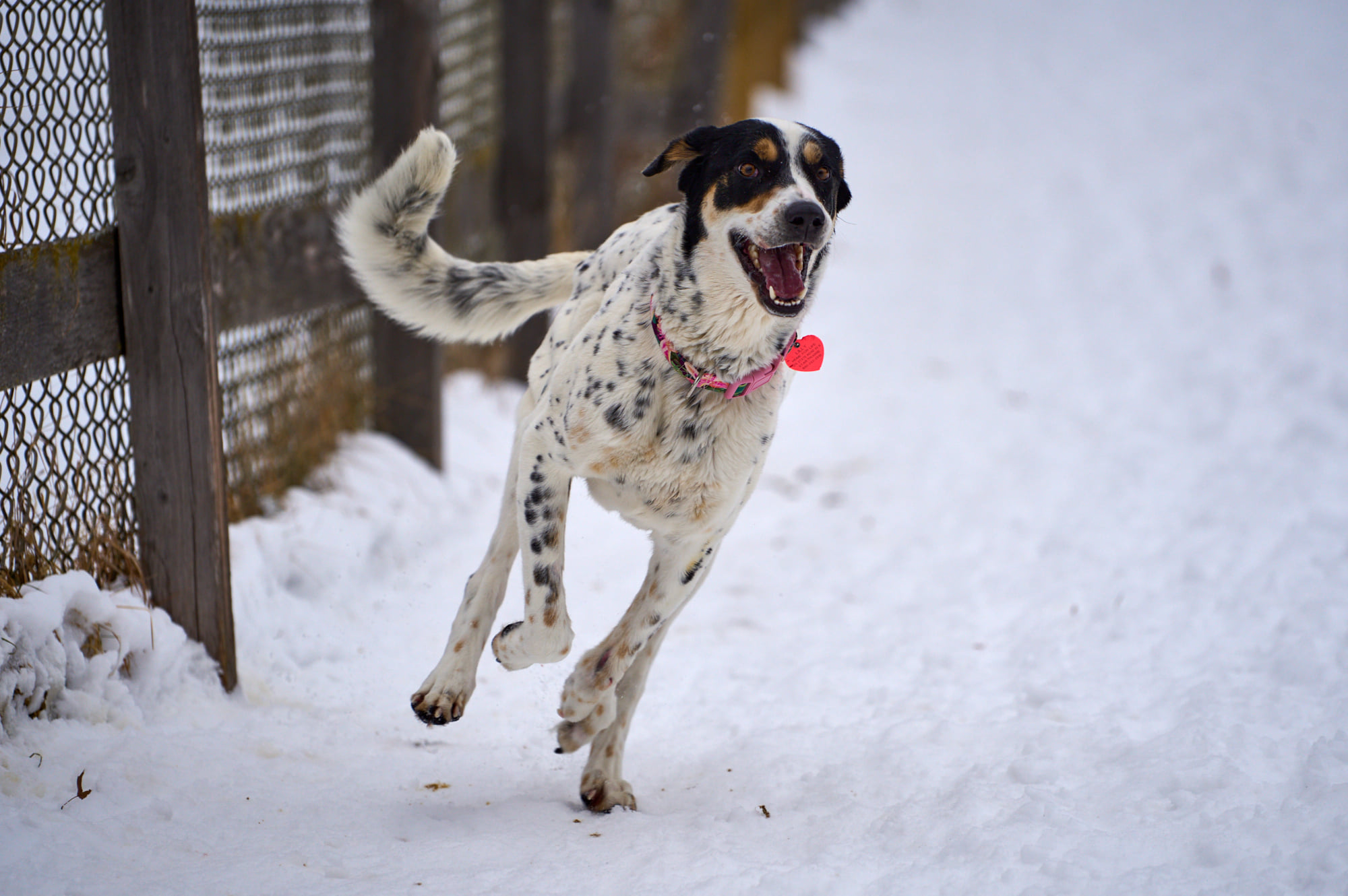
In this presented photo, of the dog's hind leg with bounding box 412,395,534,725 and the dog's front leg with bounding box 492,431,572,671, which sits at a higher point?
the dog's front leg with bounding box 492,431,572,671

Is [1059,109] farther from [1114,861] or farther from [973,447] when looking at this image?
[1114,861]

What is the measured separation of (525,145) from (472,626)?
379 cm

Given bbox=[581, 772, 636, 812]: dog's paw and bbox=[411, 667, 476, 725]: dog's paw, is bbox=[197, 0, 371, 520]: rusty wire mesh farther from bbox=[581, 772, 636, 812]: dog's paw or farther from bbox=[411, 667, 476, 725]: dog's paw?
bbox=[581, 772, 636, 812]: dog's paw

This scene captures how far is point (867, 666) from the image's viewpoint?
13.3 ft

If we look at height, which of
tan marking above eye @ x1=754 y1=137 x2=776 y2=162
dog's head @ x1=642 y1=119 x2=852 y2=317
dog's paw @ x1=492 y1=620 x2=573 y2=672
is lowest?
dog's paw @ x1=492 y1=620 x2=573 y2=672

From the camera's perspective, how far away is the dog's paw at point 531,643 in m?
2.85

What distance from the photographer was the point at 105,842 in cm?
244

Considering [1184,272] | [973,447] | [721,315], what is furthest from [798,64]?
[721,315]

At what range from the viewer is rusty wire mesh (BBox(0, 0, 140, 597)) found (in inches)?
110

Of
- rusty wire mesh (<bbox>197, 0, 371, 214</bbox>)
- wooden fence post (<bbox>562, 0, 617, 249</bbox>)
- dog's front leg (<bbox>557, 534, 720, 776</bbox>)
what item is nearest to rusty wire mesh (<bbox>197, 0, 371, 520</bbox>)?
rusty wire mesh (<bbox>197, 0, 371, 214</bbox>)

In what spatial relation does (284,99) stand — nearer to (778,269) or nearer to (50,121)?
(50,121)

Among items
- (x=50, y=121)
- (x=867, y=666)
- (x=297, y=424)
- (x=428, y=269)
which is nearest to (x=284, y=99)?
(x=297, y=424)

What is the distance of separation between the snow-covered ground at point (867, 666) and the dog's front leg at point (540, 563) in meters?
0.43

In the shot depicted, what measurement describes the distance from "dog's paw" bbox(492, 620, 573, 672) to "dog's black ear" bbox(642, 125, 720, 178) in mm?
1201
